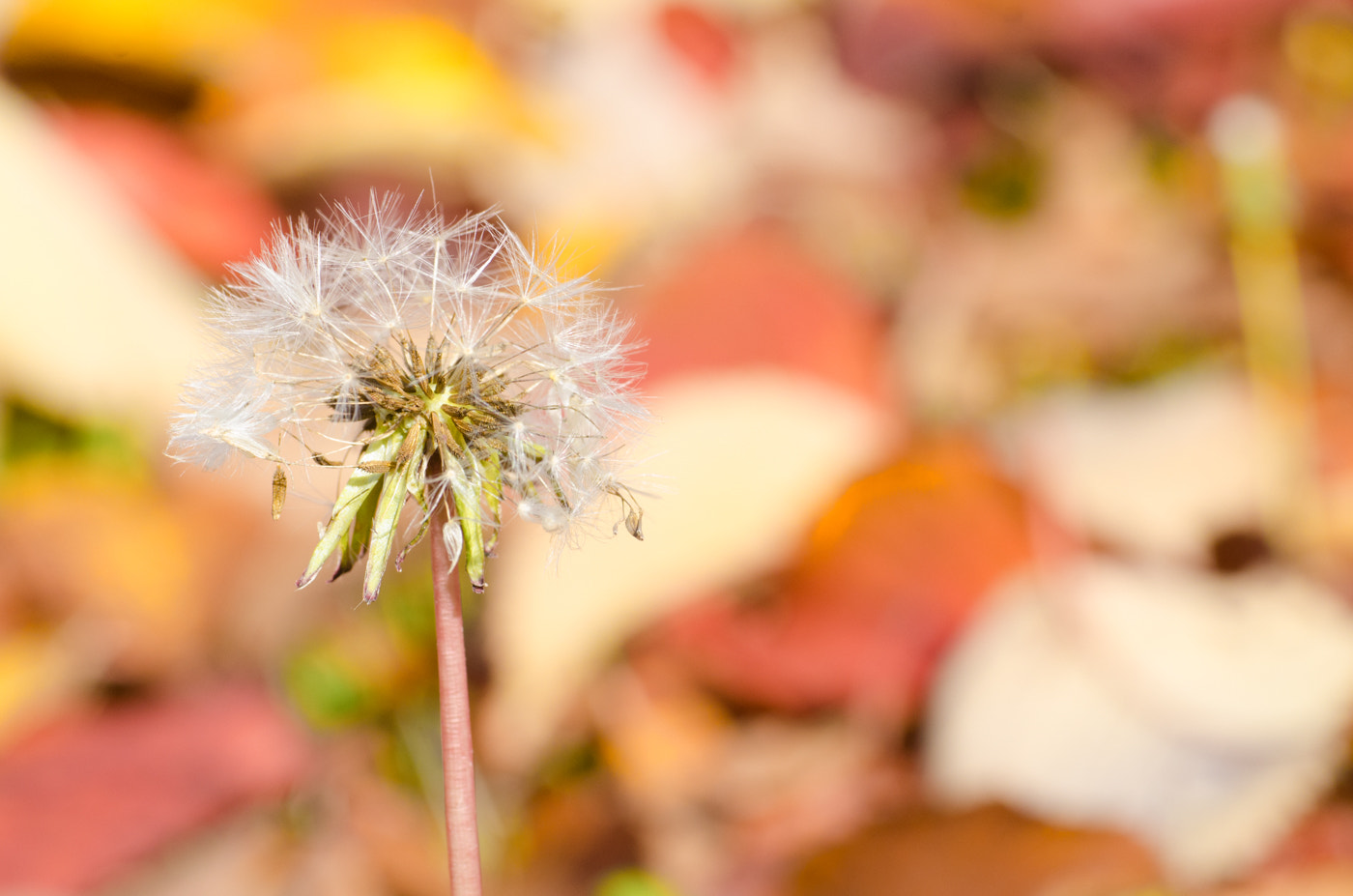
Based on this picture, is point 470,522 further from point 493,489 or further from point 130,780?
point 130,780

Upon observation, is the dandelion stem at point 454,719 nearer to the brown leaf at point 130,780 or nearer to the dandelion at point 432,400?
the dandelion at point 432,400

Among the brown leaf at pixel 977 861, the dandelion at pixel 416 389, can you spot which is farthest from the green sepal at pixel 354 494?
the brown leaf at pixel 977 861

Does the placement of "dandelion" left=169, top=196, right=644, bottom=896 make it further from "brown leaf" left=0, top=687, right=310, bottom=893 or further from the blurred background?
"brown leaf" left=0, top=687, right=310, bottom=893

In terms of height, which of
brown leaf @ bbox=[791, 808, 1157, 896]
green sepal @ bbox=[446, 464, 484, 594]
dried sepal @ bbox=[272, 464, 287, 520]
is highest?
dried sepal @ bbox=[272, 464, 287, 520]

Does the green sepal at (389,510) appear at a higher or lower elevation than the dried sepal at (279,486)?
lower

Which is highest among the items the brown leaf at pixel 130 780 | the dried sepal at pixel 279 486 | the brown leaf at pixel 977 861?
the brown leaf at pixel 130 780

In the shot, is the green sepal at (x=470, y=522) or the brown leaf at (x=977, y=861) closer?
the green sepal at (x=470, y=522)

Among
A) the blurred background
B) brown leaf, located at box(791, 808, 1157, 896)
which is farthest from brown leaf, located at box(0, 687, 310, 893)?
brown leaf, located at box(791, 808, 1157, 896)
